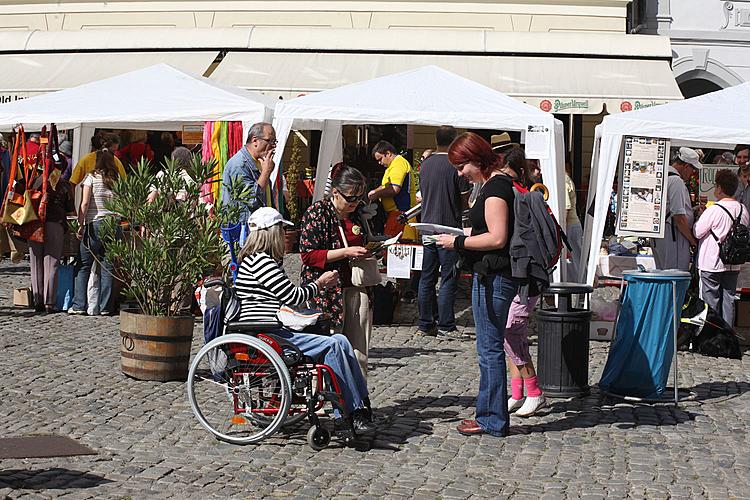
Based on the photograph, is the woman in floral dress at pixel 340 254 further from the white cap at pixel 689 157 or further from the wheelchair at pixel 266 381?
the white cap at pixel 689 157

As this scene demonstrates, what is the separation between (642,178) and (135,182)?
15.2ft

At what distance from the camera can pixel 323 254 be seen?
7156 millimetres

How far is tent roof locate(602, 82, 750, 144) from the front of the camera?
34.7 feet

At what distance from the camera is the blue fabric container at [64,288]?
1191cm

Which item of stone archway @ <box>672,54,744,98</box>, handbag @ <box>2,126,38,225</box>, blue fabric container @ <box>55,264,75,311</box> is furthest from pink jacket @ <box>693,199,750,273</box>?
stone archway @ <box>672,54,744,98</box>

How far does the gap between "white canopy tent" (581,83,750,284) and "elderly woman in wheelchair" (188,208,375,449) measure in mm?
4922

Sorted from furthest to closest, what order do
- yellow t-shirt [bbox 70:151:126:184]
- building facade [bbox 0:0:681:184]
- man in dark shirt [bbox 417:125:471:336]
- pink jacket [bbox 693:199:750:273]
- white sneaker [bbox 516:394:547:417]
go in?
building facade [bbox 0:0:681:184]
yellow t-shirt [bbox 70:151:126:184]
man in dark shirt [bbox 417:125:471:336]
pink jacket [bbox 693:199:750:273]
white sneaker [bbox 516:394:547:417]

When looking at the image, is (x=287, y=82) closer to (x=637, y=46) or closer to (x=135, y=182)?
(x=637, y=46)

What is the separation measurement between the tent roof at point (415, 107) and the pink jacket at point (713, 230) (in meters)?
1.65

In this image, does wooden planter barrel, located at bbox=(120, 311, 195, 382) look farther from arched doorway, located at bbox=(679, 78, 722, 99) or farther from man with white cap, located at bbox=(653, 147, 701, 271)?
arched doorway, located at bbox=(679, 78, 722, 99)

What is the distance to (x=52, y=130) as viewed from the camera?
12242 mm

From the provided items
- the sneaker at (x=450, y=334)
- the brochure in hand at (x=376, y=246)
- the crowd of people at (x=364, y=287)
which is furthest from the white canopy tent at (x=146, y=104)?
the brochure in hand at (x=376, y=246)

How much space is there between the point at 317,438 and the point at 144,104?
5.89m

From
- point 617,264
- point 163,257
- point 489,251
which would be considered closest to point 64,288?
point 163,257
